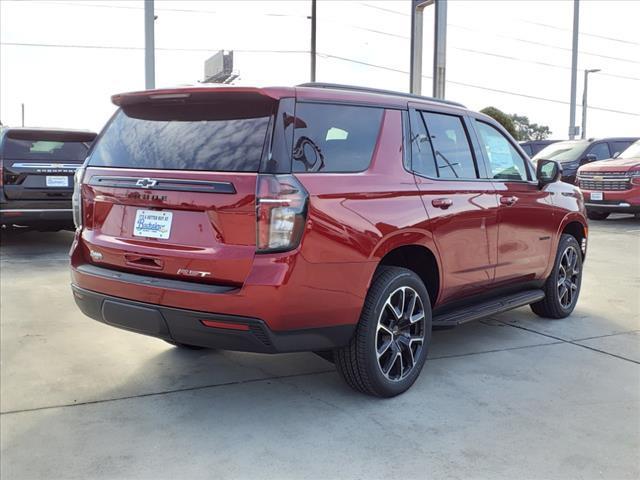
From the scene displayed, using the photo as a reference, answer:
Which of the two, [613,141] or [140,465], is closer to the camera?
[140,465]

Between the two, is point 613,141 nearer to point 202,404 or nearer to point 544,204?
point 544,204

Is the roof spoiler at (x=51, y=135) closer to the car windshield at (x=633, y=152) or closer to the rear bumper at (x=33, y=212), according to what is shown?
the rear bumper at (x=33, y=212)

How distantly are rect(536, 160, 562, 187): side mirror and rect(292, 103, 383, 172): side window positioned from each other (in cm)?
207

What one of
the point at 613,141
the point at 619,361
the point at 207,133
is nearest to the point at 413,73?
the point at 613,141

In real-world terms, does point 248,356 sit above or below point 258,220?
below

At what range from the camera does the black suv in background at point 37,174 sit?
866 centimetres

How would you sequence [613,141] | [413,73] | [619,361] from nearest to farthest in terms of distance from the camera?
[619,361] < [413,73] < [613,141]

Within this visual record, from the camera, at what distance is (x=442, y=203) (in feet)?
13.4

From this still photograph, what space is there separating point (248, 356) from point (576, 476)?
2345mm

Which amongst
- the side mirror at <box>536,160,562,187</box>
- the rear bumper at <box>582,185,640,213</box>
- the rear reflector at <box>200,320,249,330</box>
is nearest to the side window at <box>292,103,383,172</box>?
the rear reflector at <box>200,320,249,330</box>

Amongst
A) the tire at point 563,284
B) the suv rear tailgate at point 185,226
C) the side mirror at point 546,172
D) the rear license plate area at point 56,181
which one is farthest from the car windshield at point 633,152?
the suv rear tailgate at point 185,226

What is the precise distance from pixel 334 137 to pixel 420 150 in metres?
0.80

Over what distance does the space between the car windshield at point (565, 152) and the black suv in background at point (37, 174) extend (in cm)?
1099

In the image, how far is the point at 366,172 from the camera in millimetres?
3600
